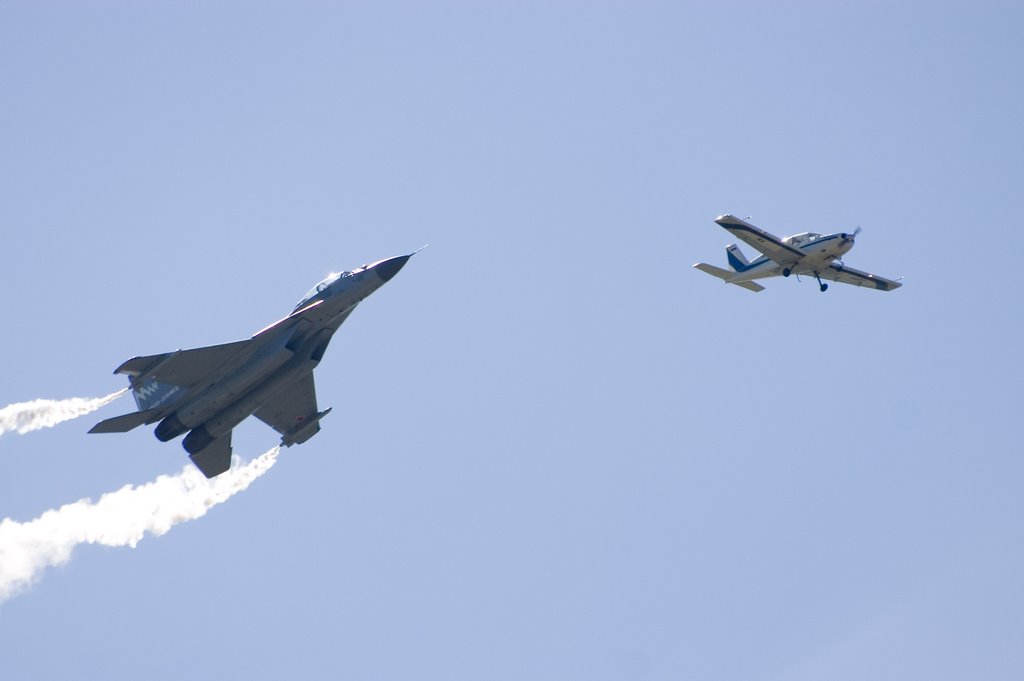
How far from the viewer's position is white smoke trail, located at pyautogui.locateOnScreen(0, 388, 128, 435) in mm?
44938

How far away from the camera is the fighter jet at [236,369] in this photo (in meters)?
43.1

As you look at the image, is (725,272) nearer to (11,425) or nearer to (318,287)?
(318,287)

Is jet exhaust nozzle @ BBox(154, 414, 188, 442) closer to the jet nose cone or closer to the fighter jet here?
the fighter jet

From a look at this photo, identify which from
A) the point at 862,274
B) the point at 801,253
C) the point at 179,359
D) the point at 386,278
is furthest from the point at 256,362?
the point at 862,274

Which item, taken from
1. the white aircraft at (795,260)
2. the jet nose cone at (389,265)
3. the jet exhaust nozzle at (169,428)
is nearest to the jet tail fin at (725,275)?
the white aircraft at (795,260)

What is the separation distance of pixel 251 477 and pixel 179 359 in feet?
29.3

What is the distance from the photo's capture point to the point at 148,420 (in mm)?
43781

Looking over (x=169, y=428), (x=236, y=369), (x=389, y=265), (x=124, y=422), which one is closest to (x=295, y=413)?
(x=236, y=369)

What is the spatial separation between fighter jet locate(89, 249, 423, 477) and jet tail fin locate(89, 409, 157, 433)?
4 cm

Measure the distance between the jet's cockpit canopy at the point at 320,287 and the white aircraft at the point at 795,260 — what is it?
19686 mm

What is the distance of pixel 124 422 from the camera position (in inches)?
1698

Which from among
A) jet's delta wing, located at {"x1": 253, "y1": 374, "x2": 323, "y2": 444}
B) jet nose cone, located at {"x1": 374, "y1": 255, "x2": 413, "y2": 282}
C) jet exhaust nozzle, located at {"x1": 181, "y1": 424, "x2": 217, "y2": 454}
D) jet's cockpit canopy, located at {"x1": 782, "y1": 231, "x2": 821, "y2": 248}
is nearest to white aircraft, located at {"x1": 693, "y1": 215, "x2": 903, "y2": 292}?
jet's cockpit canopy, located at {"x1": 782, "y1": 231, "x2": 821, "y2": 248}

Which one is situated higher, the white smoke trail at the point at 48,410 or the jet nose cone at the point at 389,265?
the jet nose cone at the point at 389,265

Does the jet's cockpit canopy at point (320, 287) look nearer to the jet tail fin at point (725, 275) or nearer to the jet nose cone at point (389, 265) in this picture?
the jet nose cone at point (389, 265)
